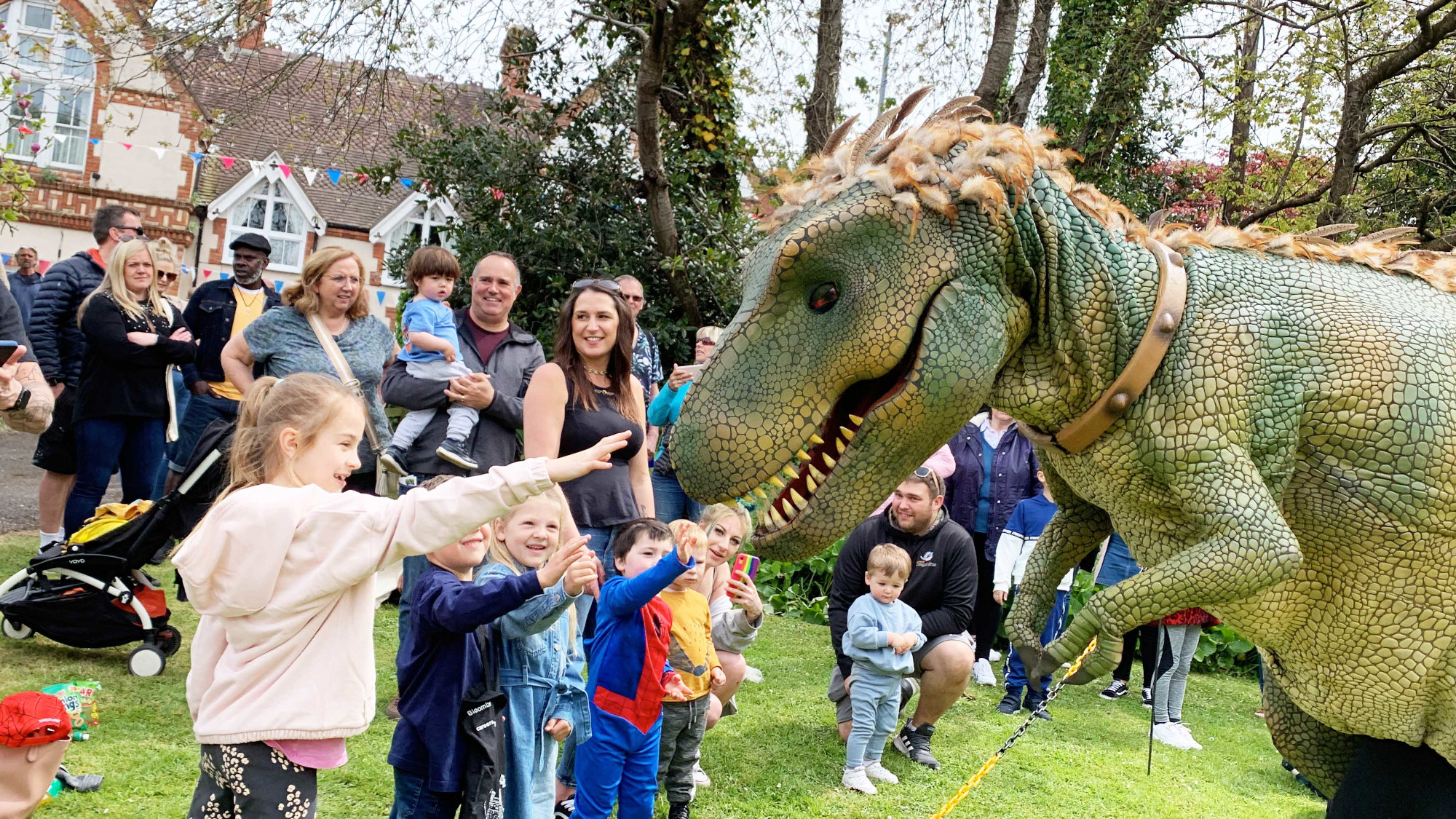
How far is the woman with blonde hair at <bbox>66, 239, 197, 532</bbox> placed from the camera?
6.34 meters

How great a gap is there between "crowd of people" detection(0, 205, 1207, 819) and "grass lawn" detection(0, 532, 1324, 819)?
22 cm

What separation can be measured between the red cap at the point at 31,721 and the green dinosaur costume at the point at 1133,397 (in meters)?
2.81

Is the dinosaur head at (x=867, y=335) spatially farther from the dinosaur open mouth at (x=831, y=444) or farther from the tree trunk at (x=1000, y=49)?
the tree trunk at (x=1000, y=49)

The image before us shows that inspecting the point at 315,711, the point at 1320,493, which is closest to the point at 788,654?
the point at 315,711

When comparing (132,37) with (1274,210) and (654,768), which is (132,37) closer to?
(654,768)

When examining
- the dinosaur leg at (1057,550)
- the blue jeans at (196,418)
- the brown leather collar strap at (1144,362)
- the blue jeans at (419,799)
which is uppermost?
the brown leather collar strap at (1144,362)

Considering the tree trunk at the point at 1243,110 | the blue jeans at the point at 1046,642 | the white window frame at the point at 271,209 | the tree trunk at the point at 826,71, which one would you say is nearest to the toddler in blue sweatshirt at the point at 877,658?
the blue jeans at the point at 1046,642

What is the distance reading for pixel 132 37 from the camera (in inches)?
336

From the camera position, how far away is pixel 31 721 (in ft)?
12.0

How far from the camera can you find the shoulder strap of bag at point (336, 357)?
5516 mm

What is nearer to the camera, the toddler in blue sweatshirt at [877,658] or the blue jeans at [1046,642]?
the toddler in blue sweatshirt at [877,658]

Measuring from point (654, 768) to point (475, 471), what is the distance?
74.7 inches

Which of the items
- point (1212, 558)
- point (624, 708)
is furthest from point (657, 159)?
point (1212, 558)

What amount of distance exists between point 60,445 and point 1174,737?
21.9 ft
